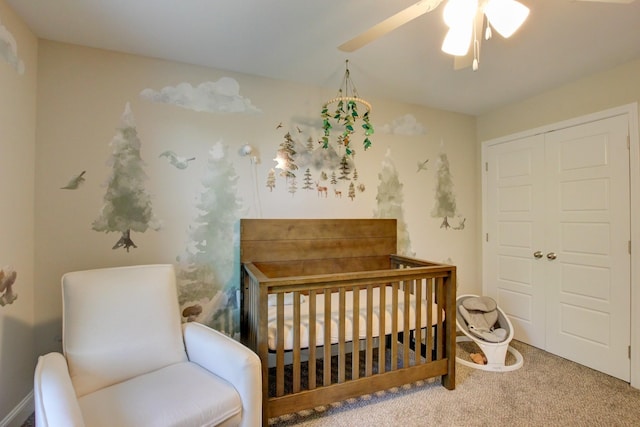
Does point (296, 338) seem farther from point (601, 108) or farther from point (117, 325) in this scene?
point (601, 108)

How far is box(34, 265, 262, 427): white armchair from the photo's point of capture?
1.25 m

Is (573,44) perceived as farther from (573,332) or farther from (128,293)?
(128,293)

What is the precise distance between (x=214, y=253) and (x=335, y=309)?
1.03 m

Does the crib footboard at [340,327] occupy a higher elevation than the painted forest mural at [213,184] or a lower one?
lower

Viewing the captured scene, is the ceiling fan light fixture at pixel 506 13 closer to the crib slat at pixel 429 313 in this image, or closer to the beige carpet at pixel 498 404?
the crib slat at pixel 429 313

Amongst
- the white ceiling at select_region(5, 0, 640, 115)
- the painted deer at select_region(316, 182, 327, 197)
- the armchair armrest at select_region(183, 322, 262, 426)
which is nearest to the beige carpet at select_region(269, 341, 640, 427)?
the armchair armrest at select_region(183, 322, 262, 426)

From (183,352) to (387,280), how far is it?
1.31 metres

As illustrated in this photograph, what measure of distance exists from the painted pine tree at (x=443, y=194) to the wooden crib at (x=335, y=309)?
75cm

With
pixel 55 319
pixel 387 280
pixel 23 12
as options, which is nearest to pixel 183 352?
pixel 55 319

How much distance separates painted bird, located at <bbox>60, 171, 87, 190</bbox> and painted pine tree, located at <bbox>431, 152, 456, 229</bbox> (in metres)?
3.06

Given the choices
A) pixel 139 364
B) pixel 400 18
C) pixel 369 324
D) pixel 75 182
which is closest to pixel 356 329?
pixel 369 324

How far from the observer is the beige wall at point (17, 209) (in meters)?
1.68

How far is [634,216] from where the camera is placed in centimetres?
229

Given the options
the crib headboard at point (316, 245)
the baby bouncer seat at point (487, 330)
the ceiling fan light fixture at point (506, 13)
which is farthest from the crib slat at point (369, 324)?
the ceiling fan light fixture at point (506, 13)
